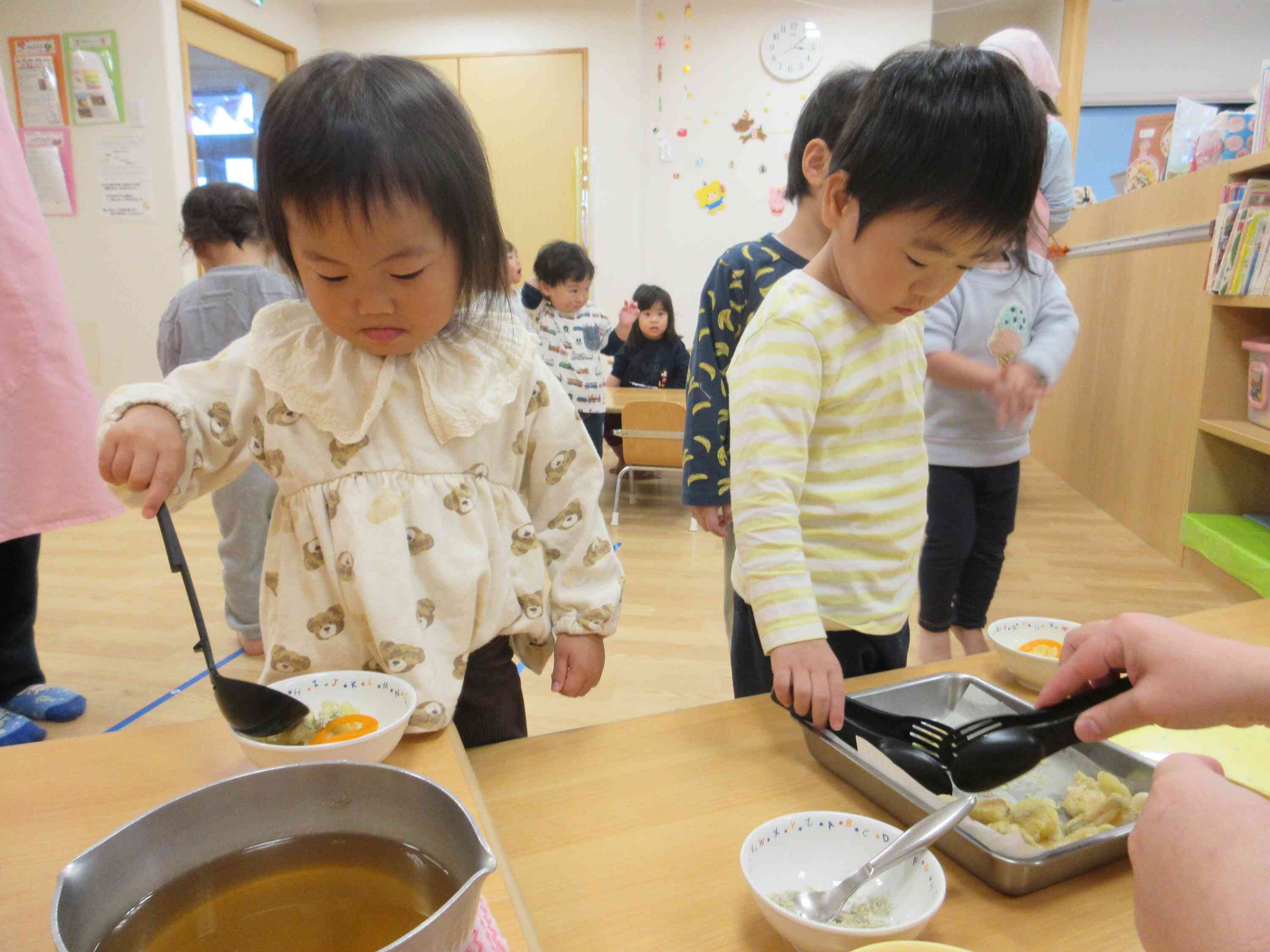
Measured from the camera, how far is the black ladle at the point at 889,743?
1.99 ft

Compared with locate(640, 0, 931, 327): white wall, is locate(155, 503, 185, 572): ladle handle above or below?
below

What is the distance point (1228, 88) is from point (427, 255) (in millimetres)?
6805

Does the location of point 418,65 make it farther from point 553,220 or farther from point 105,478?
point 553,220

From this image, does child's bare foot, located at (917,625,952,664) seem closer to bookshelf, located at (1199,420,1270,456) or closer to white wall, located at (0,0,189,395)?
bookshelf, located at (1199,420,1270,456)

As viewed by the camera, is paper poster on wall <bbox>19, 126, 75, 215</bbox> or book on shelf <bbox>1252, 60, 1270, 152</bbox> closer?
book on shelf <bbox>1252, 60, 1270, 152</bbox>

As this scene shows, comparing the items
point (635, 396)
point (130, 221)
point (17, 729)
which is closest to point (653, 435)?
point (635, 396)

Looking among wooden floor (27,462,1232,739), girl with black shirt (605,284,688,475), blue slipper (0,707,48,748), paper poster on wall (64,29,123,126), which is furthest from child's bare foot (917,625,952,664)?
paper poster on wall (64,29,123,126)

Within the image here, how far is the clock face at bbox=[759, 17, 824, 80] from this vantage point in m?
4.91

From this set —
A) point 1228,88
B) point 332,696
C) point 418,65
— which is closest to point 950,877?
point 332,696

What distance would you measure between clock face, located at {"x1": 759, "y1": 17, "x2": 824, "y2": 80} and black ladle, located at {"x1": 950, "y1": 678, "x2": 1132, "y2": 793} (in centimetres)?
509

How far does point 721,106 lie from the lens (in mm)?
5062

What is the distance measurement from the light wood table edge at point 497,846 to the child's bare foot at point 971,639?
148cm

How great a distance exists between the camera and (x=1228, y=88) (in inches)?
219

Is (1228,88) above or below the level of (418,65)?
above
